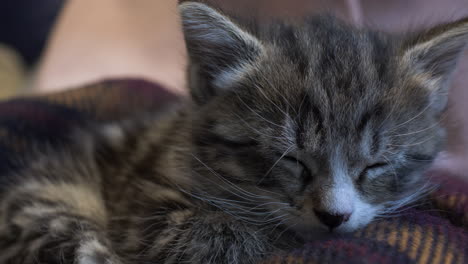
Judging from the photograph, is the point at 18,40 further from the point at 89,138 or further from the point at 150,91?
the point at 89,138

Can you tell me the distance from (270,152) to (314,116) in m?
0.12

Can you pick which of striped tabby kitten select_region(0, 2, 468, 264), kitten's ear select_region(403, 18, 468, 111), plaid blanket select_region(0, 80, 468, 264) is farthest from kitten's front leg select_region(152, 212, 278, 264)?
kitten's ear select_region(403, 18, 468, 111)

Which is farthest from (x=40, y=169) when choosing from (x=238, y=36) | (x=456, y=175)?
A: (x=456, y=175)

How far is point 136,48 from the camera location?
2.71m

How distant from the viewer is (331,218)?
96 centimetres

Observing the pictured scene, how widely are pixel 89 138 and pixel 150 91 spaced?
52 cm

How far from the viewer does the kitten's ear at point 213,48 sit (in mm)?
1080

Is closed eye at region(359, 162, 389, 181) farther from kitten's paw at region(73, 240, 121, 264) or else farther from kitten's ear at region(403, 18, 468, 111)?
kitten's paw at region(73, 240, 121, 264)

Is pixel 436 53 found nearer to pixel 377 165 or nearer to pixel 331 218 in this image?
pixel 377 165

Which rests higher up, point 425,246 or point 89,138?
point 425,246

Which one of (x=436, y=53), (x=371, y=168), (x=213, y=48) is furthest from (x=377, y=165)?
(x=213, y=48)

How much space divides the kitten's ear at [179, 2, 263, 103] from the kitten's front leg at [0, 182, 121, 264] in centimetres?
44

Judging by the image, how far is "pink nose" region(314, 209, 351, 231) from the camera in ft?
3.14

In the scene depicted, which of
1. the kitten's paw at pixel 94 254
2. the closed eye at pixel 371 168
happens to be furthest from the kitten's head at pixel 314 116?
the kitten's paw at pixel 94 254
